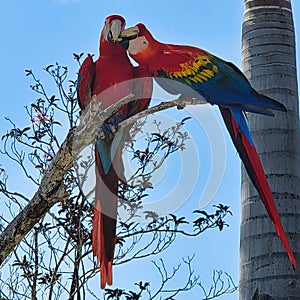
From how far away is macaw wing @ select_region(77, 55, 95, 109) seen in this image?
2715 millimetres

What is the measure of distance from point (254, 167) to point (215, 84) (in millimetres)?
320

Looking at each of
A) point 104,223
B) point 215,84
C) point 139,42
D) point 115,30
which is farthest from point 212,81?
point 104,223

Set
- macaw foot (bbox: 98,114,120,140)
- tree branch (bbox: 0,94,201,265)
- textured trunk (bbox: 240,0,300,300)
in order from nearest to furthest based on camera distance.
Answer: tree branch (bbox: 0,94,201,265) < macaw foot (bbox: 98,114,120,140) < textured trunk (bbox: 240,0,300,300)

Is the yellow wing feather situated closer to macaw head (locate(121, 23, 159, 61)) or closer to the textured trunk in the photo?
macaw head (locate(121, 23, 159, 61))

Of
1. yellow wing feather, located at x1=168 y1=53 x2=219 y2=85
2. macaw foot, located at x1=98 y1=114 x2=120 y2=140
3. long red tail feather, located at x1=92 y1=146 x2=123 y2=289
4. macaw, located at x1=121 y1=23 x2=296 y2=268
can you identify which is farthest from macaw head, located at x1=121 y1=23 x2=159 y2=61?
long red tail feather, located at x1=92 y1=146 x2=123 y2=289

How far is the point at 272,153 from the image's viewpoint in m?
2.79

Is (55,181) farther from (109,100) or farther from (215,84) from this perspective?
(215,84)

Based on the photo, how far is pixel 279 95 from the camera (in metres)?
2.88

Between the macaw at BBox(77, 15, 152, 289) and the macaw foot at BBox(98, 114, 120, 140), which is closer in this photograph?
the macaw foot at BBox(98, 114, 120, 140)

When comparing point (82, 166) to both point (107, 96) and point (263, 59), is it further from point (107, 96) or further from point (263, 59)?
point (263, 59)

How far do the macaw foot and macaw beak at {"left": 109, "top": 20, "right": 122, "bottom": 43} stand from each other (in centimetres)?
30

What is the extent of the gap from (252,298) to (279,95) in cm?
78

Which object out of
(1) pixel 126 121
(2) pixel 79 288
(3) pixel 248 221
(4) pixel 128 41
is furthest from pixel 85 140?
(2) pixel 79 288

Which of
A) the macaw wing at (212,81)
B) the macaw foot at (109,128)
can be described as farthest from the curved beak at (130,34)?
the macaw foot at (109,128)
